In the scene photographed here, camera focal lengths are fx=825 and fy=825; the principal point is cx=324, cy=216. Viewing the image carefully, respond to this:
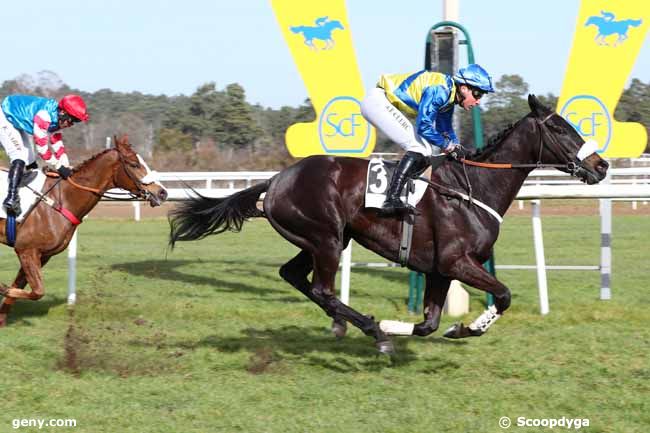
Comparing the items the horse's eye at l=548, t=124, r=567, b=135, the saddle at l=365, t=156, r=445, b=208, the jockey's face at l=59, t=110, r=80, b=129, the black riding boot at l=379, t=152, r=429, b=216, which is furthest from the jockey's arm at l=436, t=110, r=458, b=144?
the jockey's face at l=59, t=110, r=80, b=129

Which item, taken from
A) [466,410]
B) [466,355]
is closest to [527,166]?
[466,355]

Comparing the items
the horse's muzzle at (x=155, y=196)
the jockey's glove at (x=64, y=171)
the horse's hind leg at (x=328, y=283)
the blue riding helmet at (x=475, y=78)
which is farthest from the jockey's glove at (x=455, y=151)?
the jockey's glove at (x=64, y=171)

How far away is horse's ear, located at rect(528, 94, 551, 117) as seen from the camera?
5208 millimetres

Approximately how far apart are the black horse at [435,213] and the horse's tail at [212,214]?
0.23 meters

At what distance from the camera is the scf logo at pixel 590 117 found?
7.56 metres

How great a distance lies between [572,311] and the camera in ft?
21.9

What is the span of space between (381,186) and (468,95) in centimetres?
79

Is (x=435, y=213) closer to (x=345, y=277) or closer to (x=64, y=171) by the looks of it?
(x=345, y=277)

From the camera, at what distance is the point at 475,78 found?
16.7ft

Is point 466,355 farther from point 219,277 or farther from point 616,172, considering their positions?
point 616,172

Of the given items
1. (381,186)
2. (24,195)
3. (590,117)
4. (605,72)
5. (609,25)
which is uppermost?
(609,25)

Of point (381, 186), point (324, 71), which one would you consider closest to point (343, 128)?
point (324, 71)

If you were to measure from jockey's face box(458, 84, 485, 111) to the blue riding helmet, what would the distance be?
0.13ft

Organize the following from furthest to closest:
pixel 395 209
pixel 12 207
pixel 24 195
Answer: pixel 24 195
pixel 12 207
pixel 395 209
